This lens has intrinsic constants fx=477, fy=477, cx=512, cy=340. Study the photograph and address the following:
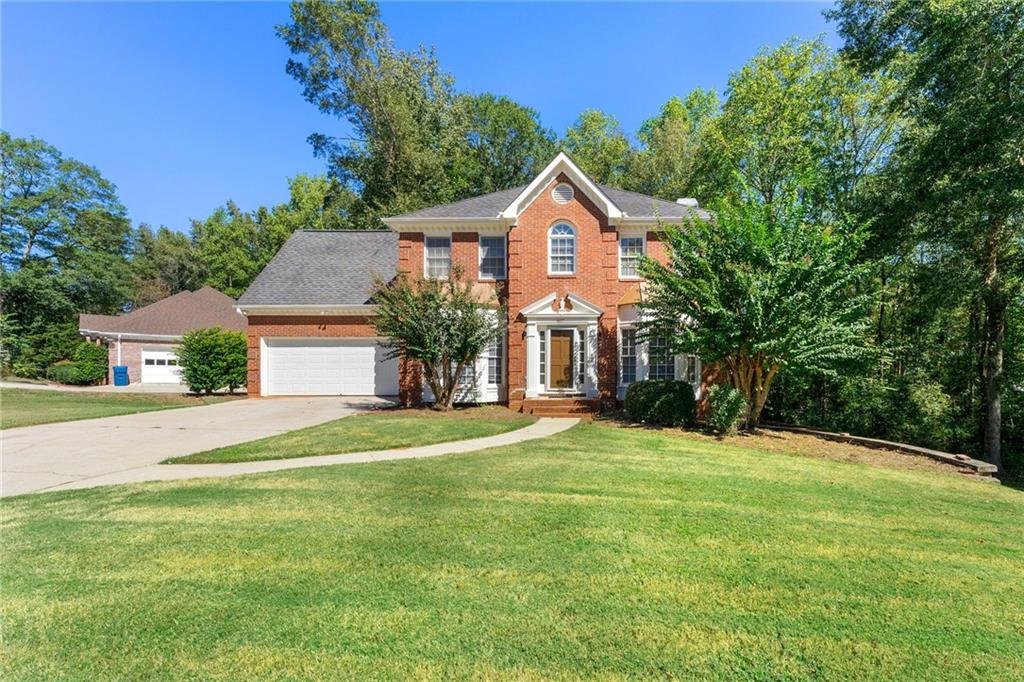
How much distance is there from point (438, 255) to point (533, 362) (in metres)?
4.90

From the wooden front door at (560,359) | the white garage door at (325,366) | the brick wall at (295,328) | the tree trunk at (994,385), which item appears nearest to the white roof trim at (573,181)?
the wooden front door at (560,359)

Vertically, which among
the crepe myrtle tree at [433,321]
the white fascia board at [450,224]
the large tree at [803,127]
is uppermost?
the large tree at [803,127]

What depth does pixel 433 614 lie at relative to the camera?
329cm

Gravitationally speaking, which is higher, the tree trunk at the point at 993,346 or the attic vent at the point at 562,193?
the attic vent at the point at 562,193

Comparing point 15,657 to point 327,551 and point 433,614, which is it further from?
point 433,614

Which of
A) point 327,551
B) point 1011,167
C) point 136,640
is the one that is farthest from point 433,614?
point 1011,167

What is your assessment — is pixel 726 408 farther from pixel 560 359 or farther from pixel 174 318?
pixel 174 318

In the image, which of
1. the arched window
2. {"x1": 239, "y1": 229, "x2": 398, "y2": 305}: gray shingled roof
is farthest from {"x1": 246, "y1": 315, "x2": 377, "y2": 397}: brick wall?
the arched window

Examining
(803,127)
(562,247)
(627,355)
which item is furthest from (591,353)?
(803,127)

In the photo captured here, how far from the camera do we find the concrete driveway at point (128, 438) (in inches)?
293

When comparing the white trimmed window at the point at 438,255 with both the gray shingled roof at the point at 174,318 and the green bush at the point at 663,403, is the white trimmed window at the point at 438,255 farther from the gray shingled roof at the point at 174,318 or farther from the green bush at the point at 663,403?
the gray shingled roof at the point at 174,318

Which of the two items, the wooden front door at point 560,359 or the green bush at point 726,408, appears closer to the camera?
the green bush at point 726,408

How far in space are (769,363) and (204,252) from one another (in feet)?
158

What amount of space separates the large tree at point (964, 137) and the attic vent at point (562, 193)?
8839 mm
